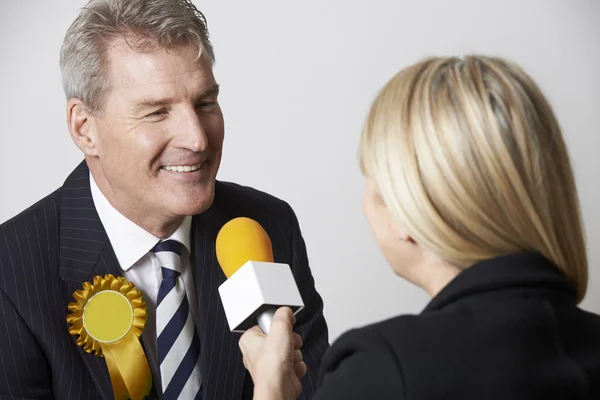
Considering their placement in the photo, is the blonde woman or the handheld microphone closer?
the blonde woman

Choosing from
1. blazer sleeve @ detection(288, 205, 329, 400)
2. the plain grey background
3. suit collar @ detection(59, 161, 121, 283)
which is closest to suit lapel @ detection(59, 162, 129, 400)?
suit collar @ detection(59, 161, 121, 283)

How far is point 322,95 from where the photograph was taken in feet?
12.2

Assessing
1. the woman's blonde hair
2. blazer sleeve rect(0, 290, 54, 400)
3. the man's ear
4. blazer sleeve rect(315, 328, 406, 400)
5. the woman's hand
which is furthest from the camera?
the man's ear

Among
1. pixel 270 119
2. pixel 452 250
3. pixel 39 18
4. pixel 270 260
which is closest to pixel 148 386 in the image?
pixel 270 260

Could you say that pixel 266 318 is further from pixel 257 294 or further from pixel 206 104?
pixel 206 104

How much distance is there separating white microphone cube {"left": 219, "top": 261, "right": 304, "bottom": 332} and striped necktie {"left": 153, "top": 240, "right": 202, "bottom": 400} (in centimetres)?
55

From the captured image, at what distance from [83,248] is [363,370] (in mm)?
1118

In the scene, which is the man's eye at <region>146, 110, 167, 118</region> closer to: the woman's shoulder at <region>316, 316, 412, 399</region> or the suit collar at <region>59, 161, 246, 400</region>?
the suit collar at <region>59, 161, 246, 400</region>

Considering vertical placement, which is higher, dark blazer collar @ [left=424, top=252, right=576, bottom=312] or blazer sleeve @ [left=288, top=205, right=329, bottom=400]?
dark blazer collar @ [left=424, top=252, right=576, bottom=312]

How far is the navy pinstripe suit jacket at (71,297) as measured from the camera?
82.4 inches

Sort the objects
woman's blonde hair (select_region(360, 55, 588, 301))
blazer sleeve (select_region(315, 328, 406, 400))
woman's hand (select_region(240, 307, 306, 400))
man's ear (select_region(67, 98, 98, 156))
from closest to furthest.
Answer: blazer sleeve (select_region(315, 328, 406, 400))
woman's blonde hair (select_region(360, 55, 588, 301))
woman's hand (select_region(240, 307, 306, 400))
man's ear (select_region(67, 98, 98, 156))

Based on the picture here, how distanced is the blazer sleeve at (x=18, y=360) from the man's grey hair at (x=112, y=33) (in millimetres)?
546

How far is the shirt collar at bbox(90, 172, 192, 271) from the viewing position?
2.28 metres

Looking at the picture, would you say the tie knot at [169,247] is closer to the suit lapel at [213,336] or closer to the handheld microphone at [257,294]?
the suit lapel at [213,336]
